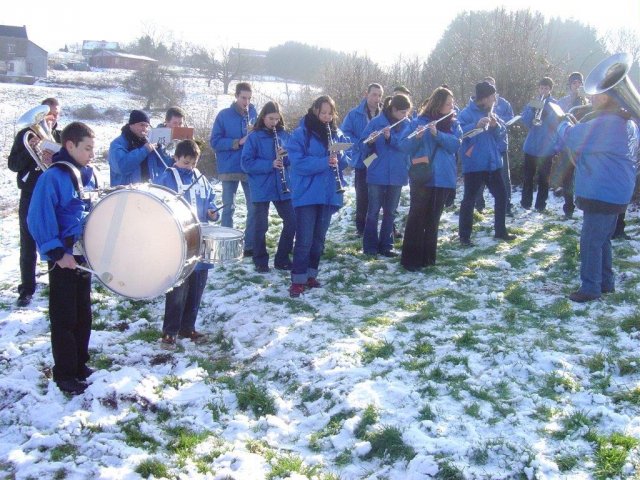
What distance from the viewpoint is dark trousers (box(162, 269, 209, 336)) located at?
5715 millimetres

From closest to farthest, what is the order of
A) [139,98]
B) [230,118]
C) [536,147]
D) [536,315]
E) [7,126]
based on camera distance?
[536,315]
[230,118]
[536,147]
[7,126]
[139,98]

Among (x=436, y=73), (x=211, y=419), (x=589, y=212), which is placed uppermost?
Result: (x=436, y=73)

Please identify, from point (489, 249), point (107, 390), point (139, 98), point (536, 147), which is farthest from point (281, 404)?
point (139, 98)

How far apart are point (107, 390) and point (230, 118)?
14.9ft

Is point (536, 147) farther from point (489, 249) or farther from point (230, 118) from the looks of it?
point (230, 118)

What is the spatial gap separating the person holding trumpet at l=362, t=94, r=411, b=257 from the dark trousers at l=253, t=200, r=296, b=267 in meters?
1.11

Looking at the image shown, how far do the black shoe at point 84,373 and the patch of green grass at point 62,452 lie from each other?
0.89 meters

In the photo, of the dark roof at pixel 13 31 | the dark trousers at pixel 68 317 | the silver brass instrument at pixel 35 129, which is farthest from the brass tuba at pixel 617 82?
the dark roof at pixel 13 31

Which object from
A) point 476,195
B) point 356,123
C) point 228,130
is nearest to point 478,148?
point 476,195

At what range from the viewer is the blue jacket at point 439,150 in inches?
285

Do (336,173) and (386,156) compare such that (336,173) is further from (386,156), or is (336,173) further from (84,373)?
(84,373)

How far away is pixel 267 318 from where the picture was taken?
6.33 metres

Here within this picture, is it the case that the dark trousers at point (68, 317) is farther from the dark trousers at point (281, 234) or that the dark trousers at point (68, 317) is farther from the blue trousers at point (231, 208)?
the blue trousers at point (231, 208)

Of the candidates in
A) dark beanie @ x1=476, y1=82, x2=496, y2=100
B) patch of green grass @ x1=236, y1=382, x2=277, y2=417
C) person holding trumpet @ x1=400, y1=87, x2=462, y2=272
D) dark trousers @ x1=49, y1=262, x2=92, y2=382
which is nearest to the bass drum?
dark trousers @ x1=49, y1=262, x2=92, y2=382
